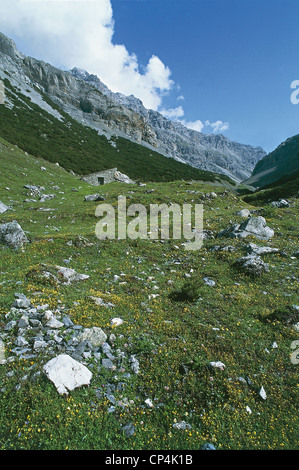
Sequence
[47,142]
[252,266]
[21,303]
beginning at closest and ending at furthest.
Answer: [21,303], [252,266], [47,142]

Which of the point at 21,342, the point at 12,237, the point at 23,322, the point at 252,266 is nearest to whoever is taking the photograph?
the point at 21,342

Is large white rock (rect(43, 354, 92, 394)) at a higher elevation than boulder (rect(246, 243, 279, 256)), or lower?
lower

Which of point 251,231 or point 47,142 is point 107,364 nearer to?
point 251,231

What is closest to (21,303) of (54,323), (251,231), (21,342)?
(54,323)

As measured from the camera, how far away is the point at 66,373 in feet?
18.9

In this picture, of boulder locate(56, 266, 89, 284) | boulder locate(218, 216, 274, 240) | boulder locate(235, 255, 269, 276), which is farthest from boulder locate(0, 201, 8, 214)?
boulder locate(235, 255, 269, 276)

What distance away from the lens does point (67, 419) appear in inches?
194

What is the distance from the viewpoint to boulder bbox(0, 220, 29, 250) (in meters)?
13.2

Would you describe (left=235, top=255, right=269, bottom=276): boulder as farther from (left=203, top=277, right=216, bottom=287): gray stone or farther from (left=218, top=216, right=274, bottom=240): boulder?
(left=218, top=216, right=274, bottom=240): boulder

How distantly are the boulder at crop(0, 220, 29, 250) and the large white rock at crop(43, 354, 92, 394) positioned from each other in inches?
361

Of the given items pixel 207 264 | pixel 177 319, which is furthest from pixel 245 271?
pixel 177 319

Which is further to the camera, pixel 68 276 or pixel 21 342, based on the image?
pixel 68 276

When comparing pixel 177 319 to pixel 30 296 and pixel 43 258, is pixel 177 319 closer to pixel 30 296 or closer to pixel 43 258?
pixel 30 296

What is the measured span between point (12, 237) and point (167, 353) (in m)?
11.3
